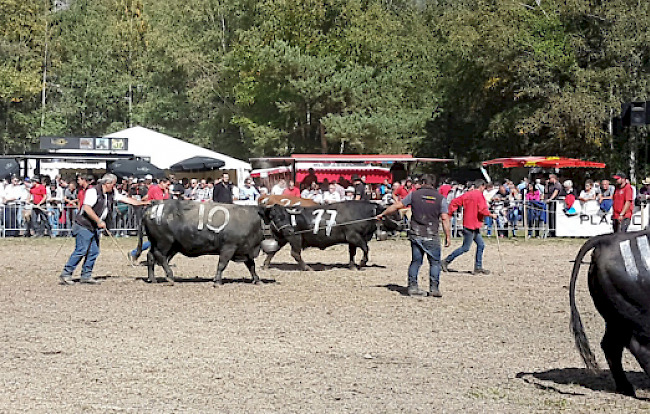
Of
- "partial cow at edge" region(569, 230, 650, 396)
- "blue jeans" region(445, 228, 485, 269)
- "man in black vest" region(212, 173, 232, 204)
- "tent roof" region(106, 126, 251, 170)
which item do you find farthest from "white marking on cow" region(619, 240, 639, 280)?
"tent roof" region(106, 126, 251, 170)

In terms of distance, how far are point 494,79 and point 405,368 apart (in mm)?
41156

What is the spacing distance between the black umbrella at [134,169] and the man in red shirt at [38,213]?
5076 millimetres

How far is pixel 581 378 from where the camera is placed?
28.5ft

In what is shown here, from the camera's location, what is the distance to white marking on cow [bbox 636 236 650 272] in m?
7.86

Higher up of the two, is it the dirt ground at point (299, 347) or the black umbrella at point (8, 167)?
the black umbrella at point (8, 167)

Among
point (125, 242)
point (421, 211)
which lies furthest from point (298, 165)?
point (421, 211)

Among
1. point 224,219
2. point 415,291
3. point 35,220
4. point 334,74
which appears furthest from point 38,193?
point 334,74

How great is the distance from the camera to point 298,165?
121ft

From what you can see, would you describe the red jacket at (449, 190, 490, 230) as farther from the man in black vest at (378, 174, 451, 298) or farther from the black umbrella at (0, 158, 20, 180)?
the black umbrella at (0, 158, 20, 180)

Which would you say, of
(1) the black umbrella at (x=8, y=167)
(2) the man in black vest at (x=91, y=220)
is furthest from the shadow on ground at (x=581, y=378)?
(1) the black umbrella at (x=8, y=167)

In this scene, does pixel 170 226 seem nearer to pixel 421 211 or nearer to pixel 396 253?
pixel 421 211

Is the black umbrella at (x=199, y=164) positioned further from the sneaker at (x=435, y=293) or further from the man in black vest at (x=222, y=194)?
the sneaker at (x=435, y=293)

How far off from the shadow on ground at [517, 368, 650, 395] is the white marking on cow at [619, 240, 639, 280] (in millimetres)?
1016

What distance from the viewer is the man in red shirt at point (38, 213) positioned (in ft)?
92.1
